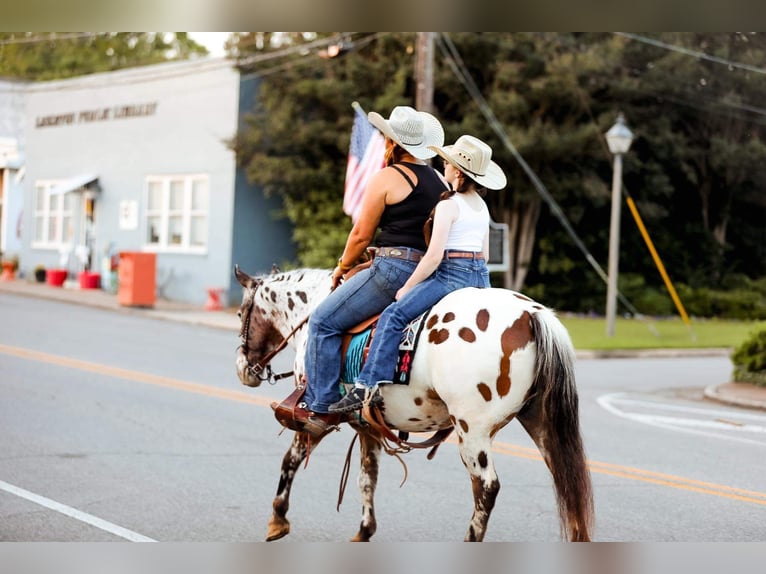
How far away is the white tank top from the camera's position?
4.86 meters

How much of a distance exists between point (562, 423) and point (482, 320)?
0.64 m

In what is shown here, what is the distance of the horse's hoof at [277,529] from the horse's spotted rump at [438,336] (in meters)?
1.51

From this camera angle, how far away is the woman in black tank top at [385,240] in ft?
16.4

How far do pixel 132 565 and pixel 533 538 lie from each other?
2365mm

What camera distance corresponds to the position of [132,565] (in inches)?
213

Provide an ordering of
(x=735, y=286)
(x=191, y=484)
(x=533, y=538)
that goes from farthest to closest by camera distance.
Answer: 1. (x=735, y=286)
2. (x=191, y=484)
3. (x=533, y=538)

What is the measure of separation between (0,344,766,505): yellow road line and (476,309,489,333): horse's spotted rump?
3.22 meters

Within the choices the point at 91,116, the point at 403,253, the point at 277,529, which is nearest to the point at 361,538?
the point at 277,529

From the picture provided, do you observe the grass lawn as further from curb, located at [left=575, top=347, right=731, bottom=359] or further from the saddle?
the saddle

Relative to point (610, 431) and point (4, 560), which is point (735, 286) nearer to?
point (610, 431)

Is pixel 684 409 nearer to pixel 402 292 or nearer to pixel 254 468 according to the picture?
pixel 254 468

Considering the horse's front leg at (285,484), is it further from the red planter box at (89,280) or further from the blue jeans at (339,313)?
the red planter box at (89,280)

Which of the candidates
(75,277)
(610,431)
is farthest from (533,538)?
(75,277)

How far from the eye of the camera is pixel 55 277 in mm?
12734
